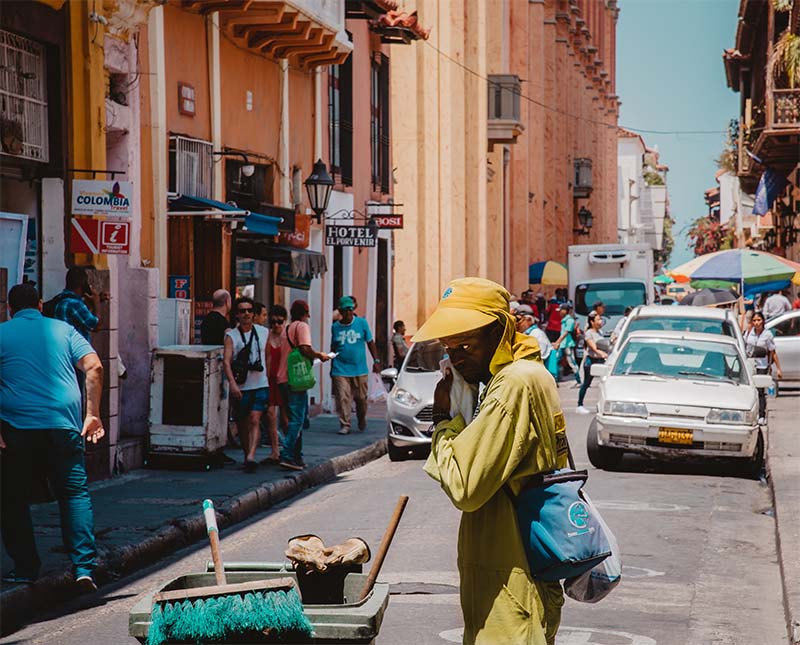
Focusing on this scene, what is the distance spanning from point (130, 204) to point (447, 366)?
32.8ft

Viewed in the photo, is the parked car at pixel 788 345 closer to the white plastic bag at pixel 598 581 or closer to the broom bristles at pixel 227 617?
the white plastic bag at pixel 598 581

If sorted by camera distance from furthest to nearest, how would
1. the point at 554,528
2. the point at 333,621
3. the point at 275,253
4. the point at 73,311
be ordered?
the point at 275,253 → the point at 73,311 → the point at 554,528 → the point at 333,621

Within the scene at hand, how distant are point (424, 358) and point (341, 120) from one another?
29.4ft

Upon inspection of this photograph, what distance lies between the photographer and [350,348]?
19.9 metres

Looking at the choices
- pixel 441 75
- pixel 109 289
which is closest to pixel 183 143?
pixel 109 289

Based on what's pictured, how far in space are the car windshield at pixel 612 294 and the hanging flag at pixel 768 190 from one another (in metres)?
5.86

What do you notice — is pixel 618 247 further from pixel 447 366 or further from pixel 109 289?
pixel 447 366

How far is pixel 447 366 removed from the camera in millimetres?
4285

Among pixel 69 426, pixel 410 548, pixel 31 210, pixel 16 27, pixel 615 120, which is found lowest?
pixel 410 548

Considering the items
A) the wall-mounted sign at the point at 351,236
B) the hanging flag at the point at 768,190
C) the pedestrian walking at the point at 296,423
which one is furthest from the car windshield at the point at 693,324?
the hanging flag at the point at 768,190

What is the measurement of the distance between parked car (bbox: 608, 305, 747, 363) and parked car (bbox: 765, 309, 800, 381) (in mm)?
10564

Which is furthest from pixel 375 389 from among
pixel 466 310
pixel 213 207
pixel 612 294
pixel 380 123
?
pixel 466 310

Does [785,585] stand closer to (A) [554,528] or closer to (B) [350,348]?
(A) [554,528]

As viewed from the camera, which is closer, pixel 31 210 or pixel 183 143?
pixel 31 210
